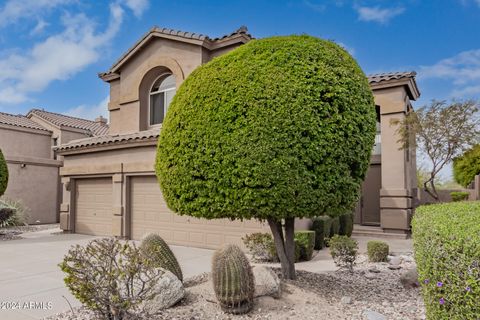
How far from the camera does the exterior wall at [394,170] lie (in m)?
13.4

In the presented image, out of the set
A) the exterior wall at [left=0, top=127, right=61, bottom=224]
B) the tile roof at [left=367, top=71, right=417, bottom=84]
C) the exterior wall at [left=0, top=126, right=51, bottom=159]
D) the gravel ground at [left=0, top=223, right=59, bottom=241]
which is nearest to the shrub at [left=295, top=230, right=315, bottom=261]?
the tile roof at [left=367, top=71, right=417, bottom=84]

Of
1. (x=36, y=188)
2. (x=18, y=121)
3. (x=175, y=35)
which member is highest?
(x=175, y=35)

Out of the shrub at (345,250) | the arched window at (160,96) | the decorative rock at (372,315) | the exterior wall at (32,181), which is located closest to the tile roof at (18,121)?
the exterior wall at (32,181)

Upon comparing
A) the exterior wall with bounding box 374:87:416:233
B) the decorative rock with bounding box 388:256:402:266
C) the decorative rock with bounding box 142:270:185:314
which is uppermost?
the exterior wall with bounding box 374:87:416:233

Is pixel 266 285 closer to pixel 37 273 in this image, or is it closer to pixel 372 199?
pixel 37 273

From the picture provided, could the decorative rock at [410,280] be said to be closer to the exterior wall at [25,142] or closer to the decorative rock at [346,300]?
the decorative rock at [346,300]

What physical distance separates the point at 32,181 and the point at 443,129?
20386 millimetres

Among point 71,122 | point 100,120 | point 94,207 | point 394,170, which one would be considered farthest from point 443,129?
point 100,120

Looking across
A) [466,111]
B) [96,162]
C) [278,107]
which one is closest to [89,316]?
[278,107]

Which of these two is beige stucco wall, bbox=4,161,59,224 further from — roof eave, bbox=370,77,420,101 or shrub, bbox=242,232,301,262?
roof eave, bbox=370,77,420,101

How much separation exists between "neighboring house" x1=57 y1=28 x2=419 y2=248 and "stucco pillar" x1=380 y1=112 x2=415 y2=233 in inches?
1.4

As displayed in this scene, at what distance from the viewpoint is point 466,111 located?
1212 cm

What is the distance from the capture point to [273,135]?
515cm

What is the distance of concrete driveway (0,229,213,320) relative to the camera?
563cm
